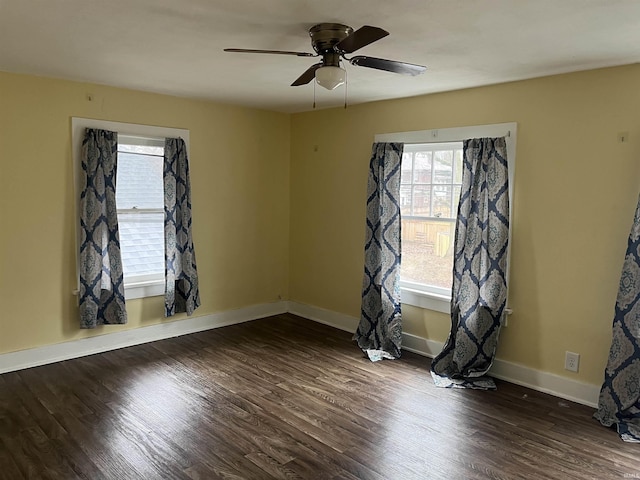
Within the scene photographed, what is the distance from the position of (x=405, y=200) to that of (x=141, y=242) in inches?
100

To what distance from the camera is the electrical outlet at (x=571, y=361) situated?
11.4ft

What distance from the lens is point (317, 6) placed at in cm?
221

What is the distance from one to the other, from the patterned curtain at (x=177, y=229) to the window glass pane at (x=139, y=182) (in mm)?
140

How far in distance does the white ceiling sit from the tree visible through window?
659 mm

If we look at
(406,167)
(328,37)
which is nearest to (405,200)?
(406,167)

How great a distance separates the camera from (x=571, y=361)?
11.5ft

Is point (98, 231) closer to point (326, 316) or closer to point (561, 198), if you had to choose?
point (326, 316)

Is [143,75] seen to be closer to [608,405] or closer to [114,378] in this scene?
[114,378]

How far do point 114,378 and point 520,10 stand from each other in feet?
12.1

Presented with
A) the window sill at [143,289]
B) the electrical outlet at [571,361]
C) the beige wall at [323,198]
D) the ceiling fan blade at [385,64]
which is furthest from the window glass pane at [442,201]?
the window sill at [143,289]

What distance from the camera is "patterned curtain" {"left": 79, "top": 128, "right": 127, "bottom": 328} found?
410 cm

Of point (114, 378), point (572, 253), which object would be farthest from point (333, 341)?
point (572, 253)

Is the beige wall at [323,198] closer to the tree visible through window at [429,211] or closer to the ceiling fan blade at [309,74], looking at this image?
the tree visible through window at [429,211]

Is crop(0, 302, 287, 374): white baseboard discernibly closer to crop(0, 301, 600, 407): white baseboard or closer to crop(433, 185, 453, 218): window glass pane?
crop(0, 301, 600, 407): white baseboard
